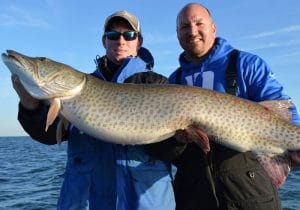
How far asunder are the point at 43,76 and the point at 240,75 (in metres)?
1.99

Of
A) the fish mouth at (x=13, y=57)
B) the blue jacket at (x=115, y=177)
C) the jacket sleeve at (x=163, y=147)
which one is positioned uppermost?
the fish mouth at (x=13, y=57)

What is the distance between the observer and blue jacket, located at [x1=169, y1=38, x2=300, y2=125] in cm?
498

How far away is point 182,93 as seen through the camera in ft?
15.9

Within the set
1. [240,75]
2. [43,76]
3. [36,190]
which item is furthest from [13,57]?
[36,190]

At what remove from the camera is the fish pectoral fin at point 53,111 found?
4680mm

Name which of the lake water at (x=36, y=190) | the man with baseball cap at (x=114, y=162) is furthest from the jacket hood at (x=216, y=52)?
the lake water at (x=36, y=190)

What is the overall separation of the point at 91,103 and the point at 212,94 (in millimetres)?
1192

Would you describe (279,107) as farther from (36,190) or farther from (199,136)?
(36,190)

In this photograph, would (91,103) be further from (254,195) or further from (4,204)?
(4,204)

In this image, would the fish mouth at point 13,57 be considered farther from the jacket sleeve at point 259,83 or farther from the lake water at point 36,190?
the lake water at point 36,190

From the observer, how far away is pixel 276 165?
480cm

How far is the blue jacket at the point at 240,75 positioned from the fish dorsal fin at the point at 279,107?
0.07 metres

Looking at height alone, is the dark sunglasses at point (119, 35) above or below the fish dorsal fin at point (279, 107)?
above

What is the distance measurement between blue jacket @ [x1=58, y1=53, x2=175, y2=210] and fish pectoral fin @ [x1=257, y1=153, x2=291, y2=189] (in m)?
0.94
